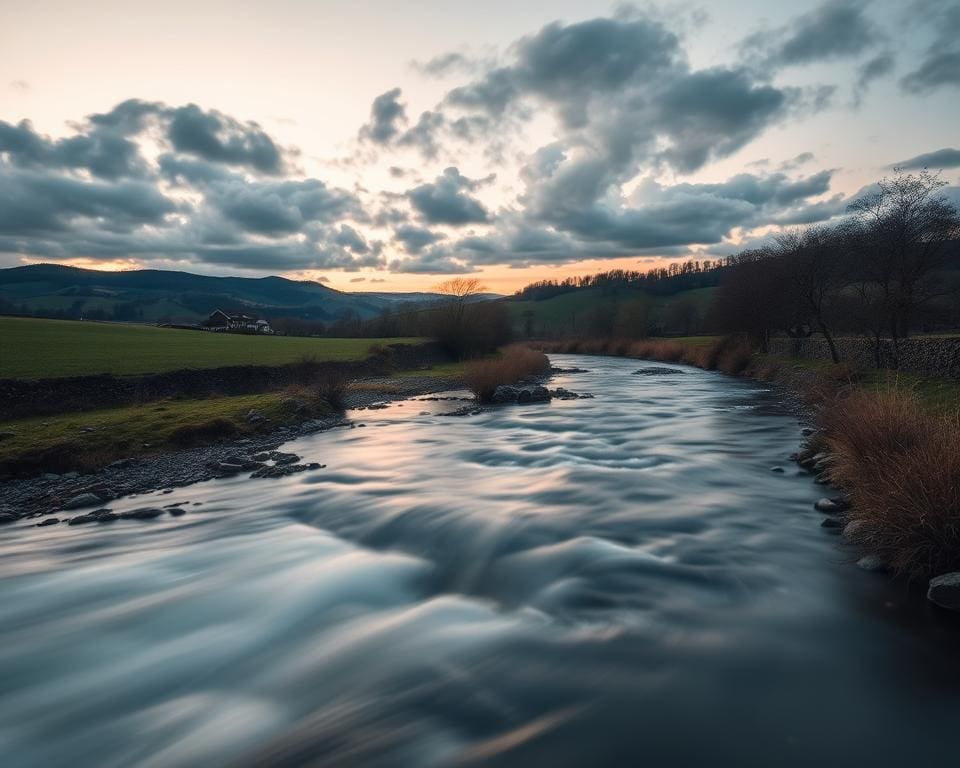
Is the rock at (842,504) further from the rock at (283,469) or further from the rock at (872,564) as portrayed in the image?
the rock at (283,469)

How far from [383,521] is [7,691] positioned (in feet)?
19.8

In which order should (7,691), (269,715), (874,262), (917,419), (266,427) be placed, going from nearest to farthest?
1. (269,715)
2. (7,691)
3. (917,419)
4. (266,427)
5. (874,262)

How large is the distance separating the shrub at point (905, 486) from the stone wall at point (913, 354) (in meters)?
16.3

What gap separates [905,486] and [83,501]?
47.7ft

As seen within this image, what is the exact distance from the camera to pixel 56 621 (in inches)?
289

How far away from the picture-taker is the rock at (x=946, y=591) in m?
6.42

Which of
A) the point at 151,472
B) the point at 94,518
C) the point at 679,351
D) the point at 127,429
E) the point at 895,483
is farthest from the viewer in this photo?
the point at 679,351

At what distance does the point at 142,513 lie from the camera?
11195 millimetres

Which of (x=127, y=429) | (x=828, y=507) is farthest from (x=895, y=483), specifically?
(x=127, y=429)

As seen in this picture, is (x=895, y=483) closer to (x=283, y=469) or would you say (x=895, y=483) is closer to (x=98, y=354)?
(x=283, y=469)

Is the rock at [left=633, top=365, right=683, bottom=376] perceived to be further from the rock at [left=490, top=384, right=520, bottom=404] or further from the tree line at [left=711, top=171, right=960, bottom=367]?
the rock at [left=490, top=384, right=520, bottom=404]

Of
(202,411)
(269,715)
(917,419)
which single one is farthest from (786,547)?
(202,411)

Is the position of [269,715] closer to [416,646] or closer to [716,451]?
[416,646]

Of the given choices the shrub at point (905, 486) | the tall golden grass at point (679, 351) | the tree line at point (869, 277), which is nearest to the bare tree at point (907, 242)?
the tree line at point (869, 277)
